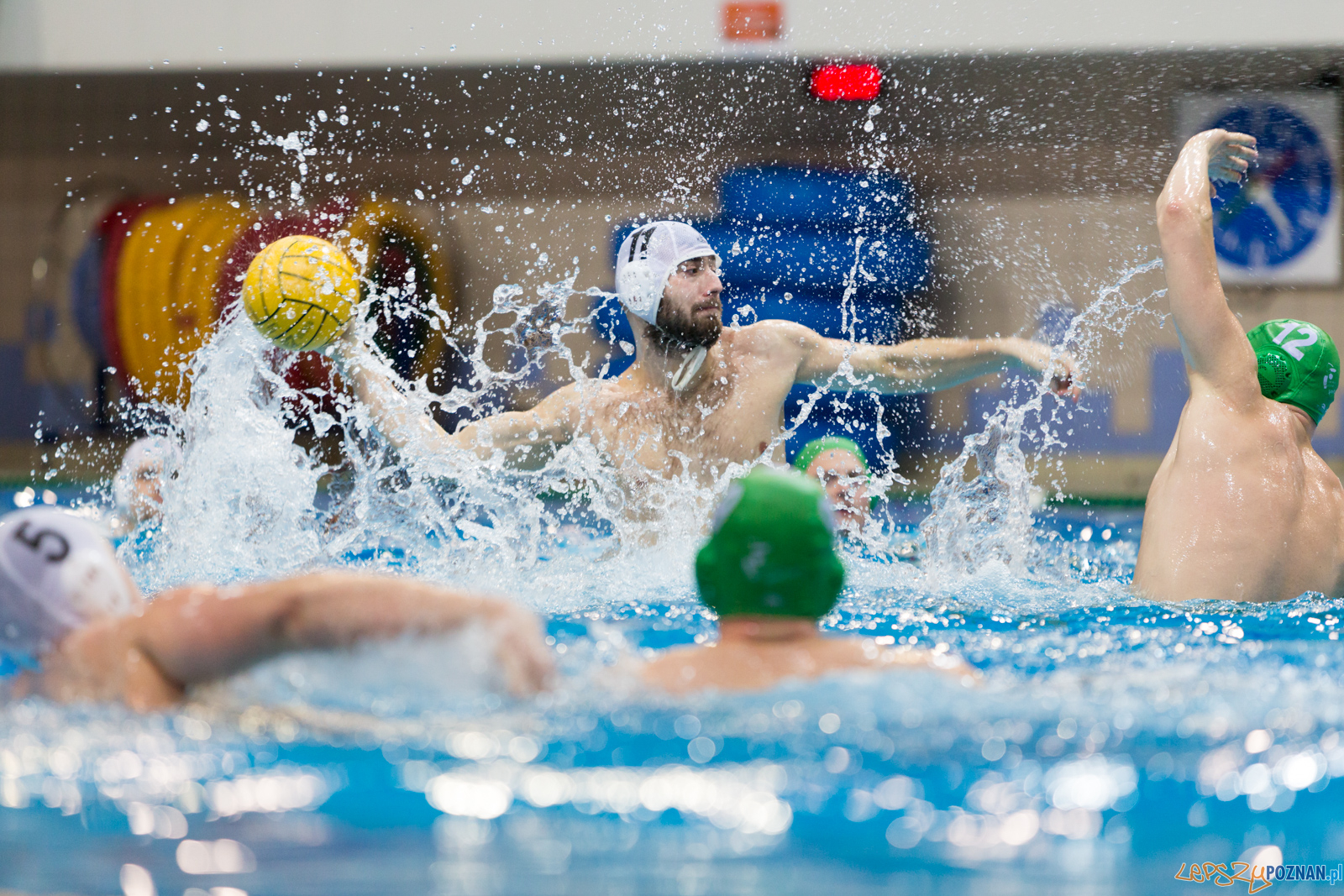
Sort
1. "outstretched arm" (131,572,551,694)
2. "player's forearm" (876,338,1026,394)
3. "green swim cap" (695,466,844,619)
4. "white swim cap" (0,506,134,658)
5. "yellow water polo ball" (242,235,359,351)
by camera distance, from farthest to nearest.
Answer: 1. "player's forearm" (876,338,1026,394)
2. "yellow water polo ball" (242,235,359,351)
3. "white swim cap" (0,506,134,658)
4. "green swim cap" (695,466,844,619)
5. "outstretched arm" (131,572,551,694)

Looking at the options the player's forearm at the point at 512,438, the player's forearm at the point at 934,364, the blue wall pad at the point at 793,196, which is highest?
the blue wall pad at the point at 793,196

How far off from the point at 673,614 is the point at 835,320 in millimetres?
4628

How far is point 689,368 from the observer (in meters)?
3.93

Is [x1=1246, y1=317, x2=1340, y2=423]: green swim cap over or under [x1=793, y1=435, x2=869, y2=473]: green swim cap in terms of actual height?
over

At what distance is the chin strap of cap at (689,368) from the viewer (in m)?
3.93

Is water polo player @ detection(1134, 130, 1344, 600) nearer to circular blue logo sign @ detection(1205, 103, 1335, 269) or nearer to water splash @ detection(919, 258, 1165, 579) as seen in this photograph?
water splash @ detection(919, 258, 1165, 579)

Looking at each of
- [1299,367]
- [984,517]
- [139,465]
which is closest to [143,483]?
[139,465]

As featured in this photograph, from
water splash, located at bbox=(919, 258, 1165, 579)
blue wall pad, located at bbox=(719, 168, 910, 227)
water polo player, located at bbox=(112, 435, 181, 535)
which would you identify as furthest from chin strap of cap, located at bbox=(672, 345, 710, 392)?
blue wall pad, located at bbox=(719, 168, 910, 227)

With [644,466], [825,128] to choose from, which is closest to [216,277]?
[825,128]

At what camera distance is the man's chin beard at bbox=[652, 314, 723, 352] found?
3.86 m

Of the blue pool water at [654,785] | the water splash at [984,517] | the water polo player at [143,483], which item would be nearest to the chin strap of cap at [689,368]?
the water splash at [984,517]

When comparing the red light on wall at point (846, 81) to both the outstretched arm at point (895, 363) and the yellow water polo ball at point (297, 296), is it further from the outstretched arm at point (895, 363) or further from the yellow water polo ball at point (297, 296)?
the yellow water polo ball at point (297, 296)

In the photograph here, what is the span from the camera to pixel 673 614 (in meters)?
3.22

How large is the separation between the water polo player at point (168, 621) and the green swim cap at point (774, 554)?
32cm
